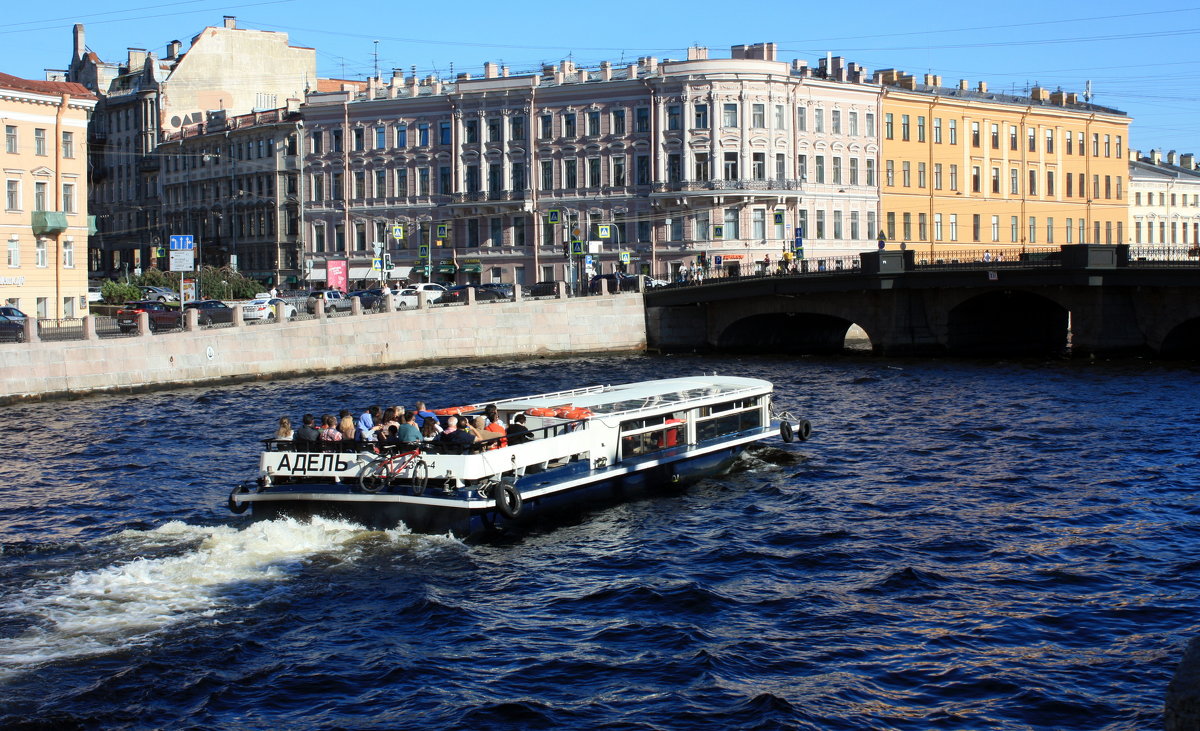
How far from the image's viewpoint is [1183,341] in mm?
55844

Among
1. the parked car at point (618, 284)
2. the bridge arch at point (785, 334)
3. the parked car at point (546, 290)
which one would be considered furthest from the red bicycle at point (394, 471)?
the parked car at point (618, 284)

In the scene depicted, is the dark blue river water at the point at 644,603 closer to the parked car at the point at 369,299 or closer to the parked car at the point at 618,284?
the parked car at the point at 369,299

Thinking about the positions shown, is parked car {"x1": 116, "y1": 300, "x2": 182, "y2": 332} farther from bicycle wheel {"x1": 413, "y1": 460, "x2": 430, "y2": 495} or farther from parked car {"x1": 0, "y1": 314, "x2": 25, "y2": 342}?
bicycle wheel {"x1": 413, "y1": 460, "x2": 430, "y2": 495}

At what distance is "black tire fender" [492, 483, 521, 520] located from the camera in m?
21.8

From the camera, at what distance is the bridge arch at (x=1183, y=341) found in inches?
2119

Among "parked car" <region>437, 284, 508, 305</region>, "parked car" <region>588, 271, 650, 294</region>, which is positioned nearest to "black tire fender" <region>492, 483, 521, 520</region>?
"parked car" <region>437, 284, 508, 305</region>

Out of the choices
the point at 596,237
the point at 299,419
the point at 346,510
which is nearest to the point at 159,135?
the point at 596,237

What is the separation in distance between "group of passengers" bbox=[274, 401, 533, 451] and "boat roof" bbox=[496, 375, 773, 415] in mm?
2523

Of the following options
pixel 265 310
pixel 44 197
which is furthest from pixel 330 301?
pixel 44 197

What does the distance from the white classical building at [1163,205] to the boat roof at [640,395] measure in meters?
83.1

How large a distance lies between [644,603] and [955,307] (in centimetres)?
4310

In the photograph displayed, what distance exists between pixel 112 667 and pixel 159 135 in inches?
3639

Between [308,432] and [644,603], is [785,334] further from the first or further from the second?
[644,603]

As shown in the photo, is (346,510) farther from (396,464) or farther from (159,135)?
(159,135)
